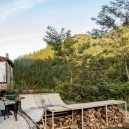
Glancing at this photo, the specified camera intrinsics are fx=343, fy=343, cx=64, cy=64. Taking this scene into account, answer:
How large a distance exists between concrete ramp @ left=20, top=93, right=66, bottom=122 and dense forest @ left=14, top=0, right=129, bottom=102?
427 cm

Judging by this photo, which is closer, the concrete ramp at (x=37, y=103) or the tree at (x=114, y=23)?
the concrete ramp at (x=37, y=103)

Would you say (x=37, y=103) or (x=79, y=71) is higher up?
(x=79, y=71)

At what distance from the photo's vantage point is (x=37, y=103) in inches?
1158

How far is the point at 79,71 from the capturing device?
134 ft

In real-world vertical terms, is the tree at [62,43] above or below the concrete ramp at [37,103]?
above

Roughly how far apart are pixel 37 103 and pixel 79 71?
40.5 ft

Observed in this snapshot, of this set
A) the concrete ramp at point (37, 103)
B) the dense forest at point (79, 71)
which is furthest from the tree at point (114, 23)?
the concrete ramp at point (37, 103)

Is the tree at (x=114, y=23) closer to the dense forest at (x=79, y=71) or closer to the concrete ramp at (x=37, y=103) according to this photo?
the dense forest at (x=79, y=71)

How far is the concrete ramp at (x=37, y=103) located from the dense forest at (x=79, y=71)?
4.27 m

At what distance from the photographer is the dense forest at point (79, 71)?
124 feet

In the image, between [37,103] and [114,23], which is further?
[114,23]

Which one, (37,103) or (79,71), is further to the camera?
(79,71)

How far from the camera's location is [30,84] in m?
45.8

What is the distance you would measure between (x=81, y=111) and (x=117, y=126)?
12.3 ft
